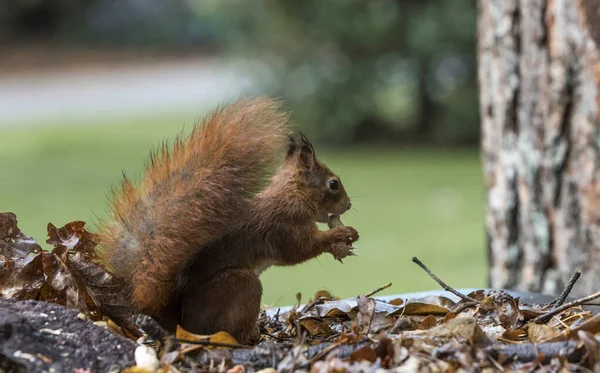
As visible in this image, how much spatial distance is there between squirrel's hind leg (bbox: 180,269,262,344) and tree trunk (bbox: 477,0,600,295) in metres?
1.76

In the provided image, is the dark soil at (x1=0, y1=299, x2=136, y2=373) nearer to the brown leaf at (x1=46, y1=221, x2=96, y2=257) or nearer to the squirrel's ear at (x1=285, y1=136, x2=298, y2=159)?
the brown leaf at (x1=46, y1=221, x2=96, y2=257)

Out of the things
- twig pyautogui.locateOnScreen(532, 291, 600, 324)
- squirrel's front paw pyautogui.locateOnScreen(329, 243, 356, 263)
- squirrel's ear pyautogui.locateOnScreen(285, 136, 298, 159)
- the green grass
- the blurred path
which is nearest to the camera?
twig pyautogui.locateOnScreen(532, 291, 600, 324)

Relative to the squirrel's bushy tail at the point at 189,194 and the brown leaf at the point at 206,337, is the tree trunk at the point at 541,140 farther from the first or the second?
the brown leaf at the point at 206,337

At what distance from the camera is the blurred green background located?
673cm

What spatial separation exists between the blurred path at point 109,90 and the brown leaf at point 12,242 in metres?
8.54

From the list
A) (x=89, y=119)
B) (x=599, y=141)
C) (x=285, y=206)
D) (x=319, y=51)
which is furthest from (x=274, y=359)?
(x=89, y=119)

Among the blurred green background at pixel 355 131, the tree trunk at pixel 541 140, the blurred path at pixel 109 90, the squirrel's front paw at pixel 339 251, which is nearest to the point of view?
the squirrel's front paw at pixel 339 251

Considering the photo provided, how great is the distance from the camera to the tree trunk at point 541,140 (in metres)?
3.26

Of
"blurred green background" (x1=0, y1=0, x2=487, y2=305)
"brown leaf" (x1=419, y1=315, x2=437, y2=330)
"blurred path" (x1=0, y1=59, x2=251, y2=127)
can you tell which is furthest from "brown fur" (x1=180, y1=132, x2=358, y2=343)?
"blurred path" (x1=0, y1=59, x2=251, y2=127)

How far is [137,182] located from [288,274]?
449 cm

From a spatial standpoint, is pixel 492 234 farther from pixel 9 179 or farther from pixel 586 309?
pixel 9 179

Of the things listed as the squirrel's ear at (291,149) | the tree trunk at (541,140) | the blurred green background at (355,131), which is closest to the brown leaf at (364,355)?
the squirrel's ear at (291,149)

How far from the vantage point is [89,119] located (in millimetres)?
12484

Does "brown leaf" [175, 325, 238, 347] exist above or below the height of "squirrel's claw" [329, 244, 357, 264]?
below
